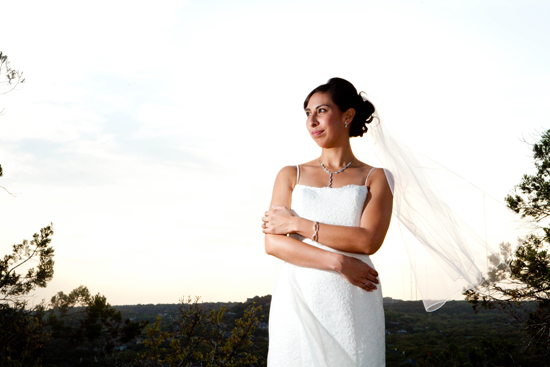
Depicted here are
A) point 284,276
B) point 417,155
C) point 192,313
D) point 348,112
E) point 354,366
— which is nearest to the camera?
point 354,366

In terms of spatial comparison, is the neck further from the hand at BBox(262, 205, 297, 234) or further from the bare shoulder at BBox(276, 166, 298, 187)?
the hand at BBox(262, 205, 297, 234)

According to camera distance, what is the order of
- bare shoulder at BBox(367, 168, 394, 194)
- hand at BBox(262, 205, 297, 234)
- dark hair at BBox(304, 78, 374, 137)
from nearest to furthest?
hand at BBox(262, 205, 297, 234) < bare shoulder at BBox(367, 168, 394, 194) < dark hair at BBox(304, 78, 374, 137)

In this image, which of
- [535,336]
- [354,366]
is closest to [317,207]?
[354,366]

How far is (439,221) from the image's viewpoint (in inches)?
115

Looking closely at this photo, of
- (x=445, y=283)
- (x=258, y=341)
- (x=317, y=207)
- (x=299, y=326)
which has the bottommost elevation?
(x=258, y=341)

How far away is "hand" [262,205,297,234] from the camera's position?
2451mm

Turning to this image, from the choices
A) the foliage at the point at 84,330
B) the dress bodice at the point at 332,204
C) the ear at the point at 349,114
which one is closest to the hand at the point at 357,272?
the dress bodice at the point at 332,204

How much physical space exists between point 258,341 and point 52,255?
7.22 m

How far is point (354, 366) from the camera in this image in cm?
233

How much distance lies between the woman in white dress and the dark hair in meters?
0.01

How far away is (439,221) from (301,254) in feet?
3.62

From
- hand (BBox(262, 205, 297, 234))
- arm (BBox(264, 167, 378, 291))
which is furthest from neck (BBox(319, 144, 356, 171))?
arm (BBox(264, 167, 378, 291))

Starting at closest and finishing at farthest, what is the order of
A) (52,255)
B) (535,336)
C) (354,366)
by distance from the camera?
(354,366) → (535,336) → (52,255)

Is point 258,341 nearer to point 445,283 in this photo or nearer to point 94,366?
point 94,366
